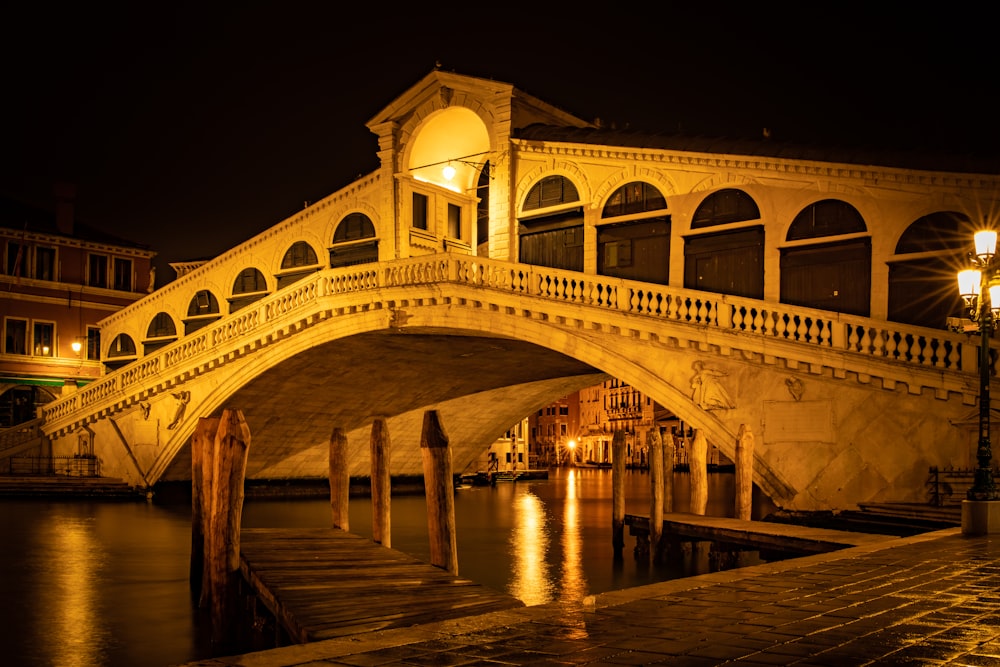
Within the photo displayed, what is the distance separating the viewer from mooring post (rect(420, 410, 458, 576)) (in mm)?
8562

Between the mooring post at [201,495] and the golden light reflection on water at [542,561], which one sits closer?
the mooring post at [201,495]

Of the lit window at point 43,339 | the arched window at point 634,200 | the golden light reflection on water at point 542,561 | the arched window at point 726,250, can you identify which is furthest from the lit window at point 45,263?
the arched window at point 726,250

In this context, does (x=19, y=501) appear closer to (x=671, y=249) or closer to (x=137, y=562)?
(x=137, y=562)

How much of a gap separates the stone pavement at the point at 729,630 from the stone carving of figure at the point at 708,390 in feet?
27.2

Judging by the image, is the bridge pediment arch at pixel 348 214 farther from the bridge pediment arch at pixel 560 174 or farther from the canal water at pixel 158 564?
the canal water at pixel 158 564

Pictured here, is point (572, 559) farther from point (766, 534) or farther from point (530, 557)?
point (766, 534)

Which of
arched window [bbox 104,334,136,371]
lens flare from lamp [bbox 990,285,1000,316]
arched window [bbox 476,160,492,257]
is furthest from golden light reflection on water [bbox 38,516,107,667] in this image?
arched window [bbox 104,334,136,371]

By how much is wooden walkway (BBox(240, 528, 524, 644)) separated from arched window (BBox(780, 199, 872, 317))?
31.5ft

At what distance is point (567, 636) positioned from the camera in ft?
15.0

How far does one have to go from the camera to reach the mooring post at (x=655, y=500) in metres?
13.2

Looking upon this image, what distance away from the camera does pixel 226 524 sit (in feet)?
28.9

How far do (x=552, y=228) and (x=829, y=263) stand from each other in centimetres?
567

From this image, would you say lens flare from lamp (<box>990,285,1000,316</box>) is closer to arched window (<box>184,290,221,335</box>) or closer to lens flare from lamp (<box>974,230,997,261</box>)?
lens flare from lamp (<box>974,230,997,261</box>)

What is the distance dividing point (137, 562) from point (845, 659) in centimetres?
1177
